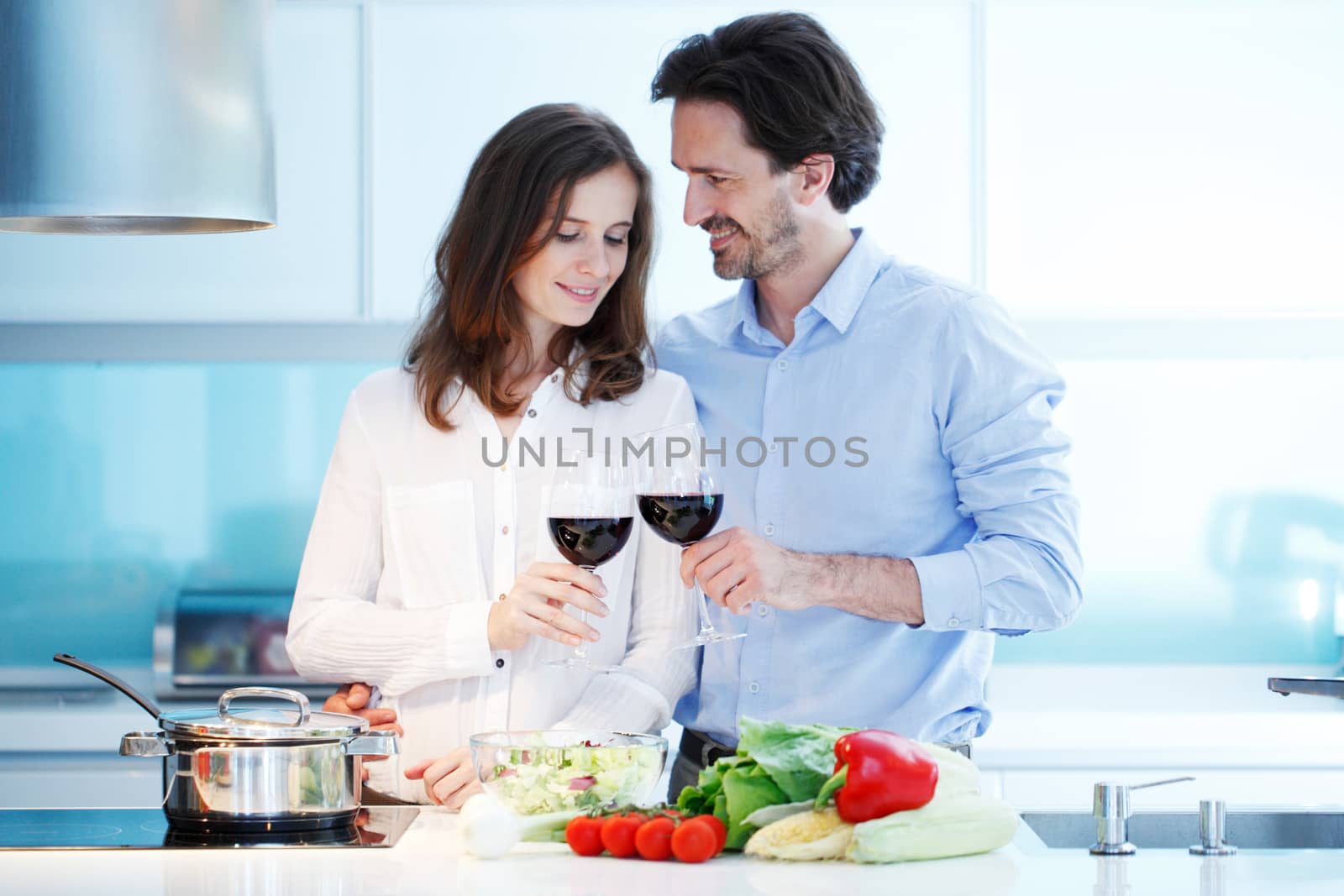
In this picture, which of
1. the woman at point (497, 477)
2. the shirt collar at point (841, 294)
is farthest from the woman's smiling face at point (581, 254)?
the shirt collar at point (841, 294)

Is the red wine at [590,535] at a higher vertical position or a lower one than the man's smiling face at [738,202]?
lower

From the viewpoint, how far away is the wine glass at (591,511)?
1.58m

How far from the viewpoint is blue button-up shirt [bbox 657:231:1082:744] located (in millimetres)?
1972

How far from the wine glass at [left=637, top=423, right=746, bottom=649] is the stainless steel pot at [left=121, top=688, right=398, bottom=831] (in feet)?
1.24

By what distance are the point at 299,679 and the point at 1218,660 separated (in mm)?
2291

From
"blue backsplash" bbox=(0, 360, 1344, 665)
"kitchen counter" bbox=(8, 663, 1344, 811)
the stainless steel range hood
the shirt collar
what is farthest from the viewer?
"blue backsplash" bbox=(0, 360, 1344, 665)

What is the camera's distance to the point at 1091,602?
12.2 feet

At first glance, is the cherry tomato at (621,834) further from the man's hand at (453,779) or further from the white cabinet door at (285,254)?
the white cabinet door at (285,254)

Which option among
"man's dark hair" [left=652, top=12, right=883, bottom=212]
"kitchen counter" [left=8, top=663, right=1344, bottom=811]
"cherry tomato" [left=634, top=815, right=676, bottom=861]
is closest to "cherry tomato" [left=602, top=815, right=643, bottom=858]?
"cherry tomato" [left=634, top=815, right=676, bottom=861]

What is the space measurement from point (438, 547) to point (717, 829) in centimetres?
73

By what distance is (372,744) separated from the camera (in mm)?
1521

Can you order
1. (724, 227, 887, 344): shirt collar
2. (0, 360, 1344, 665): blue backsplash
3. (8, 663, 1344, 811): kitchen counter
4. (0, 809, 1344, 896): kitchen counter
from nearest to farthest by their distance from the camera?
1. (0, 809, 1344, 896): kitchen counter
2. (724, 227, 887, 344): shirt collar
3. (8, 663, 1344, 811): kitchen counter
4. (0, 360, 1344, 665): blue backsplash

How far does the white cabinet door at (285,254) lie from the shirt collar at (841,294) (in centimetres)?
130

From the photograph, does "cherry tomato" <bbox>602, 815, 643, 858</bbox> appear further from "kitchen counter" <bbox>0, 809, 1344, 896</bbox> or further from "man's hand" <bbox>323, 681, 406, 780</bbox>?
"man's hand" <bbox>323, 681, 406, 780</bbox>
